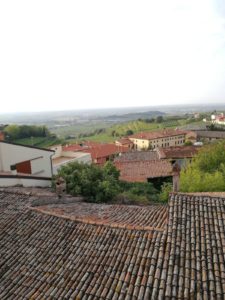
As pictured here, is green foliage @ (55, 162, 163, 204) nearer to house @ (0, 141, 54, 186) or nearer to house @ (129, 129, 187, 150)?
house @ (0, 141, 54, 186)

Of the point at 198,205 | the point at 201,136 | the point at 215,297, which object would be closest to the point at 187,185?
the point at 198,205

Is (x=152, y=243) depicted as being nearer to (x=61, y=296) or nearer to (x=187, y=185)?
(x=61, y=296)

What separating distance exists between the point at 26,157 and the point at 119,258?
16.0 meters

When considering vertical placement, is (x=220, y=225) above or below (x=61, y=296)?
above

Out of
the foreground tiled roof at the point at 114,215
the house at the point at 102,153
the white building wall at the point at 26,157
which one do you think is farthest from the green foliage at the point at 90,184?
the house at the point at 102,153

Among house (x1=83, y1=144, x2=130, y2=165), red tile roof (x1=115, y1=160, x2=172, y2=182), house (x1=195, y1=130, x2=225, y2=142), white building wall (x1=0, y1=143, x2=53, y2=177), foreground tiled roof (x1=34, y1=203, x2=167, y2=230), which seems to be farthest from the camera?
house (x1=195, y1=130, x2=225, y2=142)

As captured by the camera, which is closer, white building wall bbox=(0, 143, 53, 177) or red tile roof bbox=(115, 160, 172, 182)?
white building wall bbox=(0, 143, 53, 177)

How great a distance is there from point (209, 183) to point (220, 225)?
1092 centimetres

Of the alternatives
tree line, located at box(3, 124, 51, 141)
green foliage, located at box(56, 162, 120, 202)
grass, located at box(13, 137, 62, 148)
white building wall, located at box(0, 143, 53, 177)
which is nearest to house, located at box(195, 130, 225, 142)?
grass, located at box(13, 137, 62, 148)

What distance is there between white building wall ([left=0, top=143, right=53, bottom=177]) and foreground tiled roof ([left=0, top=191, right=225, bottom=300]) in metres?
11.6

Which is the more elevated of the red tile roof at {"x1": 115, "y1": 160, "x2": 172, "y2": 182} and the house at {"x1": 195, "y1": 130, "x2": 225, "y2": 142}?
the red tile roof at {"x1": 115, "y1": 160, "x2": 172, "y2": 182}

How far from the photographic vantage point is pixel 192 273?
21.3 feet

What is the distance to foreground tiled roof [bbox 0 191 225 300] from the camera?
6.36m

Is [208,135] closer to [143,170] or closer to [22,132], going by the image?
[22,132]
